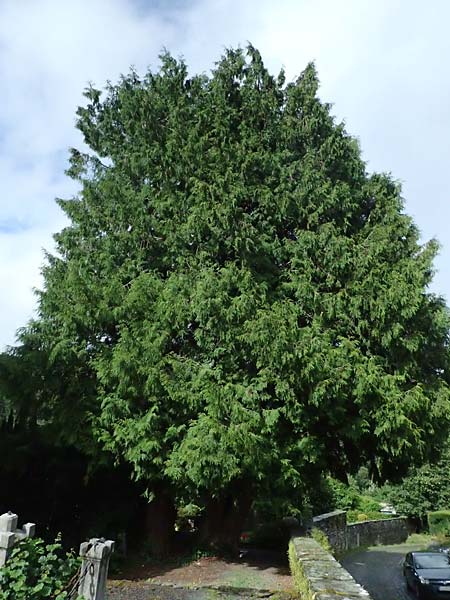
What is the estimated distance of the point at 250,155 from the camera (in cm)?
1220

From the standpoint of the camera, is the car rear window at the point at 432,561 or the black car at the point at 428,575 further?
the car rear window at the point at 432,561

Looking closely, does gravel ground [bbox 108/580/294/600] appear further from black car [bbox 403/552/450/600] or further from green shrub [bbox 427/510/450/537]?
green shrub [bbox 427/510/450/537]

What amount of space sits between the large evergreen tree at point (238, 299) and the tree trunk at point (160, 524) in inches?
2.1

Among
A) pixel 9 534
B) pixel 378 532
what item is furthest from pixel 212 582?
pixel 378 532

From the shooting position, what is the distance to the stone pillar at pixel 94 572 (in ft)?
19.1

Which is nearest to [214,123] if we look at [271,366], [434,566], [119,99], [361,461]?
[119,99]

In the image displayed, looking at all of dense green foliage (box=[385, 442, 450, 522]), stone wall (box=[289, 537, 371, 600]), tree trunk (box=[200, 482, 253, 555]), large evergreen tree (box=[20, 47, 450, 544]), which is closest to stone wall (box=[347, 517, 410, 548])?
dense green foliage (box=[385, 442, 450, 522])

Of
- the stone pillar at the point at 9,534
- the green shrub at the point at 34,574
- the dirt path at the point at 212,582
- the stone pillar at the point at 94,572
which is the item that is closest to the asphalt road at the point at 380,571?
the dirt path at the point at 212,582

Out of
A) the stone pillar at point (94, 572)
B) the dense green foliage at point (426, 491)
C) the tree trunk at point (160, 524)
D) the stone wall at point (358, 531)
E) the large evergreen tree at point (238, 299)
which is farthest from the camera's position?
the dense green foliage at point (426, 491)

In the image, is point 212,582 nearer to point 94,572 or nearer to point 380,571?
point 94,572

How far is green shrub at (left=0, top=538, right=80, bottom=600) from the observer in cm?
547

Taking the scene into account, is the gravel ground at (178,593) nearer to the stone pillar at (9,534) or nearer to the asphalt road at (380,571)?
the stone pillar at (9,534)

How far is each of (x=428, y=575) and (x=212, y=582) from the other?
6639 mm

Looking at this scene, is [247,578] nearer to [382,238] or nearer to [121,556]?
[121,556]
